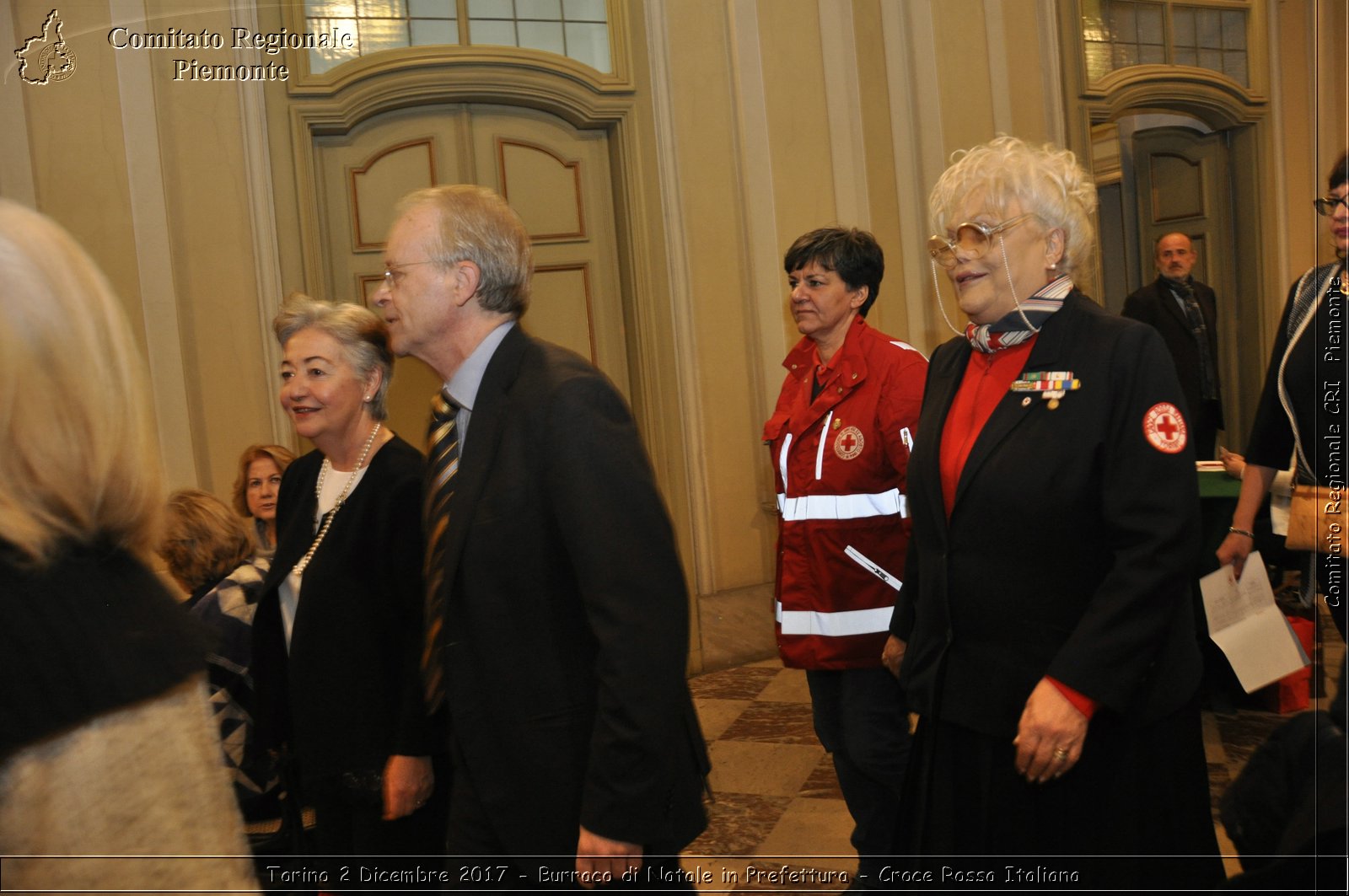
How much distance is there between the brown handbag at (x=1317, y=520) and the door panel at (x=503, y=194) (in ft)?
11.8

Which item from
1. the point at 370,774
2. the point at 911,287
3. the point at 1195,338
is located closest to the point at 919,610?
the point at 370,774

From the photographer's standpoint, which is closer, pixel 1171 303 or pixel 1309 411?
pixel 1309 411

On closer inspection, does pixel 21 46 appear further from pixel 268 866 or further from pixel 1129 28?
pixel 1129 28

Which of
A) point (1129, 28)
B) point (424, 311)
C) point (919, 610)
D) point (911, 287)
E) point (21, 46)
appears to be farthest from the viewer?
point (911, 287)

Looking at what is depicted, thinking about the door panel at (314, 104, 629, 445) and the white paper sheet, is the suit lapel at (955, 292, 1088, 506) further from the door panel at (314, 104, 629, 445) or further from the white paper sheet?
the door panel at (314, 104, 629, 445)

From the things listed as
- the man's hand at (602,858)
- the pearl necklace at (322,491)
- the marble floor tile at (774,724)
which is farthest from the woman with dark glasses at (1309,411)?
the marble floor tile at (774,724)

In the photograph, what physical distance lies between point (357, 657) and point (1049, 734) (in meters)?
1.42

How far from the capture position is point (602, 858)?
1720 mm

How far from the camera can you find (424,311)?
1.97 m

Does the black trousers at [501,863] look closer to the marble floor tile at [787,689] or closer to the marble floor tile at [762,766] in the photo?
the marble floor tile at [762,766]

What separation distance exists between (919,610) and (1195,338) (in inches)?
58.2

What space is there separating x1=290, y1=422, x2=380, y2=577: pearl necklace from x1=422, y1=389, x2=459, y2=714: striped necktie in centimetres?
51

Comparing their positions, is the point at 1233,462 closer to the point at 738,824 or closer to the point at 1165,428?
the point at 1165,428

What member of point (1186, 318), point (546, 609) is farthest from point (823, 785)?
point (546, 609)
